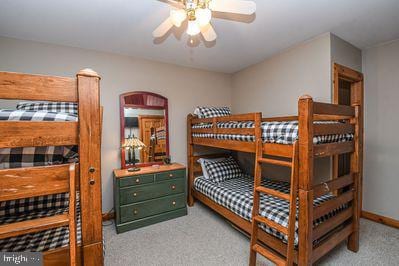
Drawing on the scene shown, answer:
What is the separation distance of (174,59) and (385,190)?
3.56 m

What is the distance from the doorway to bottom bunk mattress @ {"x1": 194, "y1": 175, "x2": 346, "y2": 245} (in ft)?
2.49

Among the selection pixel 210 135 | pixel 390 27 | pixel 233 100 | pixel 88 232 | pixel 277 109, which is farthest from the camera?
pixel 233 100

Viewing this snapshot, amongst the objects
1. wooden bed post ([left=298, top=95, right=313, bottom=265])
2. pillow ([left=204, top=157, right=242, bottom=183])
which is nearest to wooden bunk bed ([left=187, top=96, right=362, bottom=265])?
wooden bed post ([left=298, top=95, right=313, bottom=265])

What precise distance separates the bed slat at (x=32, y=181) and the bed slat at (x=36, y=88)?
349 millimetres

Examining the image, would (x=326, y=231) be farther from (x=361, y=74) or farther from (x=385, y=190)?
(x=361, y=74)

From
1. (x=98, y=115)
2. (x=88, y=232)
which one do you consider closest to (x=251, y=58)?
(x=98, y=115)

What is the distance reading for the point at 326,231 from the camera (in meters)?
1.69

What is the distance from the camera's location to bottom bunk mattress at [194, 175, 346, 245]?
1.75m

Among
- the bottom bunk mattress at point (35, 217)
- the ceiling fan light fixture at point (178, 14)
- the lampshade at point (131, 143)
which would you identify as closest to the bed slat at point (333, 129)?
the ceiling fan light fixture at point (178, 14)

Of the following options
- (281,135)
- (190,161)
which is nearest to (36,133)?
(281,135)

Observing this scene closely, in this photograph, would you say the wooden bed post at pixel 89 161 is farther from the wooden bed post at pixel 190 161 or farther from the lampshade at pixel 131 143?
the wooden bed post at pixel 190 161

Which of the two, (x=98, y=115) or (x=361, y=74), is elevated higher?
(x=361, y=74)

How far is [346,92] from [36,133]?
3700mm

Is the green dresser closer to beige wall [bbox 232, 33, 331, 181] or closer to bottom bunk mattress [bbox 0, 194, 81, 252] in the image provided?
bottom bunk mattress [bbox 0, 194, 81, 252]
